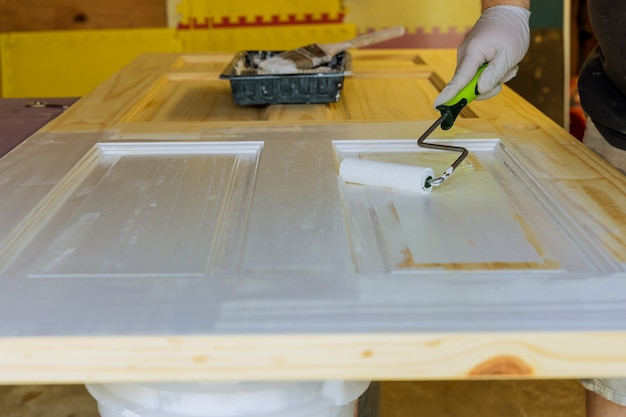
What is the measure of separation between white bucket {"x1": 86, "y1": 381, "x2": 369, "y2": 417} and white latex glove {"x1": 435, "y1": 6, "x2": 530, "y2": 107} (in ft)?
1.68

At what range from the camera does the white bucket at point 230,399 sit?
0.82 meters

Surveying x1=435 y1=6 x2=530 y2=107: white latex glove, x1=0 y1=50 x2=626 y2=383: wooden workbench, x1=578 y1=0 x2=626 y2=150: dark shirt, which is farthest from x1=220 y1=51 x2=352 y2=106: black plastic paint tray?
x1=578 y1=0 x2=626 y2=150: dark shirt

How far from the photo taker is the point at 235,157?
1.14 m

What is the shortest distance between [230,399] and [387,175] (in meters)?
0.35

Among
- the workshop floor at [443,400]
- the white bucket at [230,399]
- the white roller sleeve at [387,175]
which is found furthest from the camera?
the workshop floor at [443,400]

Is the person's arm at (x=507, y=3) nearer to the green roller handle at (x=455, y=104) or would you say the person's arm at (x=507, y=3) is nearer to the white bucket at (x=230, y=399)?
the green roller handle at (x=455, y=104)

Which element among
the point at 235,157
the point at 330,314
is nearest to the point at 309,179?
the point at 235,157

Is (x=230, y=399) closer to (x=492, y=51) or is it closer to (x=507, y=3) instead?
(x=492, y=51)

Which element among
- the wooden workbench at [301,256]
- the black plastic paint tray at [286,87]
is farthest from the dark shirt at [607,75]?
the black plastic paint tray at [286,87]

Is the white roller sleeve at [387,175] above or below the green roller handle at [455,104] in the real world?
below

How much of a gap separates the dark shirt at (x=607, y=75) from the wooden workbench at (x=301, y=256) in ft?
0.32

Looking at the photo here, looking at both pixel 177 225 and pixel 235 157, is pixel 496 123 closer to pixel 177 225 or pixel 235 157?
pixel 235 157

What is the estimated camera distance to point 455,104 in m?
1.15

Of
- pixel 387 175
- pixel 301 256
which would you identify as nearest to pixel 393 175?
pixel 387 175
